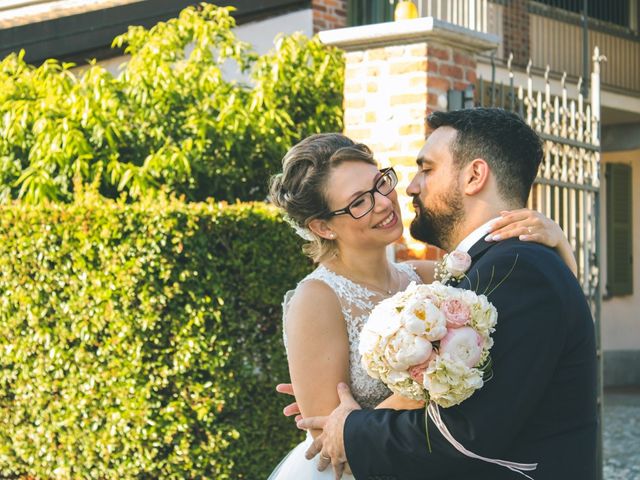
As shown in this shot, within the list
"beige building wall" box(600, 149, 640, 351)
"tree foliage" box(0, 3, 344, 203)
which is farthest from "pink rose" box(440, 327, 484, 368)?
"beige building wall" box(600, 149, 640, 351)

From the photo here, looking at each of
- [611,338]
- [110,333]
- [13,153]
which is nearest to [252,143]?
[13,153]

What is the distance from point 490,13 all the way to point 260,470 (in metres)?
7.77

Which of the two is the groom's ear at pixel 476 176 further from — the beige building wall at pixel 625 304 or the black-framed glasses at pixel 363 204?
the beige building wall at pixel 625 304

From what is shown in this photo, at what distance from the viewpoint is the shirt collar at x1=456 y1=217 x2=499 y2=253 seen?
3.03 m

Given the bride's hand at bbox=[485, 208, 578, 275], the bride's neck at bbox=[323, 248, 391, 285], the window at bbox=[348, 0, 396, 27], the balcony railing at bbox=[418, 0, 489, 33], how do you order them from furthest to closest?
1. the window at bbox=[348, 0, 396, 27]
2. the balcony railing at bbox=[418, 0, 489, 33]
3. the bride's neck at bbox=[323, 248, 391, 285]
4. the bride's hand at bbox=[485, 208, 578, 275]

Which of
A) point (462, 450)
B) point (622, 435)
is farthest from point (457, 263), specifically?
point (622, 435)

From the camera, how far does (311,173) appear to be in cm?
365

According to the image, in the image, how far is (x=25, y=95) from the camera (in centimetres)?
872

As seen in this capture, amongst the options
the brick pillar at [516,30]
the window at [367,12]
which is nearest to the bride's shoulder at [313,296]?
the window at [367,12]

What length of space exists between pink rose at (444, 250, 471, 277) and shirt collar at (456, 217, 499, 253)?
129 mm

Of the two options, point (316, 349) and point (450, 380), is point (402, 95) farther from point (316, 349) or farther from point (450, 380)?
point (450, 380)

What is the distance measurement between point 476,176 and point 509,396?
73 centimetres

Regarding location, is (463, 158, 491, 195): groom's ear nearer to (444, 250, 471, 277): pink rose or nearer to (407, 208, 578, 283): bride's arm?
Result: (407, 208, 578, 283): bride's arm

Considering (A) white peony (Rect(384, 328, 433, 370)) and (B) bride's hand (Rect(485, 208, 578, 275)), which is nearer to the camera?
(A) white peony (Rect(384, 328, 433, 370))
